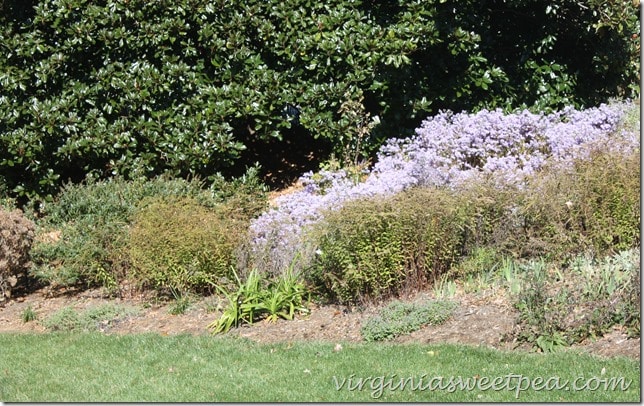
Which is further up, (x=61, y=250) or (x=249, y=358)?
(x=61, y=250)

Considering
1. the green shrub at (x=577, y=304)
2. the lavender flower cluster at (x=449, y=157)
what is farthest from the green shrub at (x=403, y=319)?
the lavender flower cluster at (x=449, y=157)

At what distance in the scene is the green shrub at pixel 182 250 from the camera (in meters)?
8.07

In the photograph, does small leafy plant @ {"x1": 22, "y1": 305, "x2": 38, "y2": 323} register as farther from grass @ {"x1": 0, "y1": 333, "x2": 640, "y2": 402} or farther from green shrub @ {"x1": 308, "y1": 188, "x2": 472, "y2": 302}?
green shrub @ {"x1": 308, "y1": 188, "x2": 472, "y2": 302}

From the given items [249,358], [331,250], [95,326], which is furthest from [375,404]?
[95,326]

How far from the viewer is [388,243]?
729cm

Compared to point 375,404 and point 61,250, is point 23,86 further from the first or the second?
point 375,404

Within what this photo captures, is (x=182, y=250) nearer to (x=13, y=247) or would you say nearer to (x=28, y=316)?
(x=28, y=316)

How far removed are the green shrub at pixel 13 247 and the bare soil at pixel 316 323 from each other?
0.84ft

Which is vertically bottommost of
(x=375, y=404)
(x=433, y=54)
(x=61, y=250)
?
(x=375, y=404)

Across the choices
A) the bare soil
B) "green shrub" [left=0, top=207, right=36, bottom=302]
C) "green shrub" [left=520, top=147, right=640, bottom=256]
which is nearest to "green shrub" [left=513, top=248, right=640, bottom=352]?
the bare soil

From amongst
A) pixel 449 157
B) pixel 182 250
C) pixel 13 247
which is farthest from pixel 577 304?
pixel 13 247

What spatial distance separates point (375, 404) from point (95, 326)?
3.34 meters

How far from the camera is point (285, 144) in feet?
40.4

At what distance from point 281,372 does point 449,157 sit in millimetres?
3980
